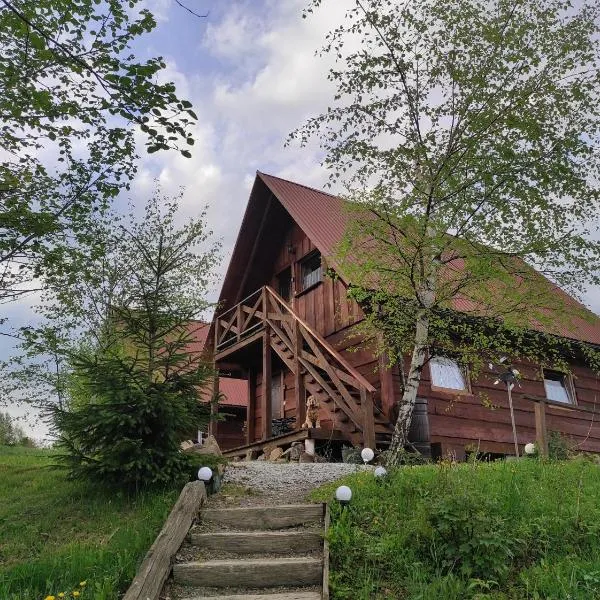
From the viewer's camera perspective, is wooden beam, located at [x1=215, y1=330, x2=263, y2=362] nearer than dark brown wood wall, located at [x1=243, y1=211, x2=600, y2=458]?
No

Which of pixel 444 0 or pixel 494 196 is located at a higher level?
pixel 444 0

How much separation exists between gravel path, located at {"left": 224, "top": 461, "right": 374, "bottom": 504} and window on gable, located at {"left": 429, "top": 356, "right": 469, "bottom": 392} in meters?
4.33

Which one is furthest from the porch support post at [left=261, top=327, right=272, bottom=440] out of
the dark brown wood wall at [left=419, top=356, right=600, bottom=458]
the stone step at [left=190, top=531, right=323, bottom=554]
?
the stone step at [left=190, top=531, right=323, bottom=554]

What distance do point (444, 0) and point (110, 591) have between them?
8.32 metres

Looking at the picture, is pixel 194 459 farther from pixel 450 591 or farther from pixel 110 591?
pixel 450 591

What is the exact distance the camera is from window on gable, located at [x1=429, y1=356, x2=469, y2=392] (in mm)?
12320

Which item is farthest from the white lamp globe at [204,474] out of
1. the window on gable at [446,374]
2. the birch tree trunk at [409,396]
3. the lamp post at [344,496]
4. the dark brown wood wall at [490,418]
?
the window on gable at [446,374]

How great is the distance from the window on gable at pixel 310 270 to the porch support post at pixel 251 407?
11.2 feet

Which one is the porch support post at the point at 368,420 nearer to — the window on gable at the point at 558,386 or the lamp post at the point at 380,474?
the lamp post at the point at 380,474

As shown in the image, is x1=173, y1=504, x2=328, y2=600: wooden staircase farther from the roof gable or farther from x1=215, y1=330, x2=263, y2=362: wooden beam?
x1=215, y1=330, x2=263, y2=362: wooden beam

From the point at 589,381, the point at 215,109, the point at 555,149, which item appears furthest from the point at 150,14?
the point at 589,381

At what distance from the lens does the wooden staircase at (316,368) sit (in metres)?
10.2

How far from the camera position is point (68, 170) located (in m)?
7.83

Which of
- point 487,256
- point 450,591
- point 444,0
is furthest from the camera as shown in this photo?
point 444,0
